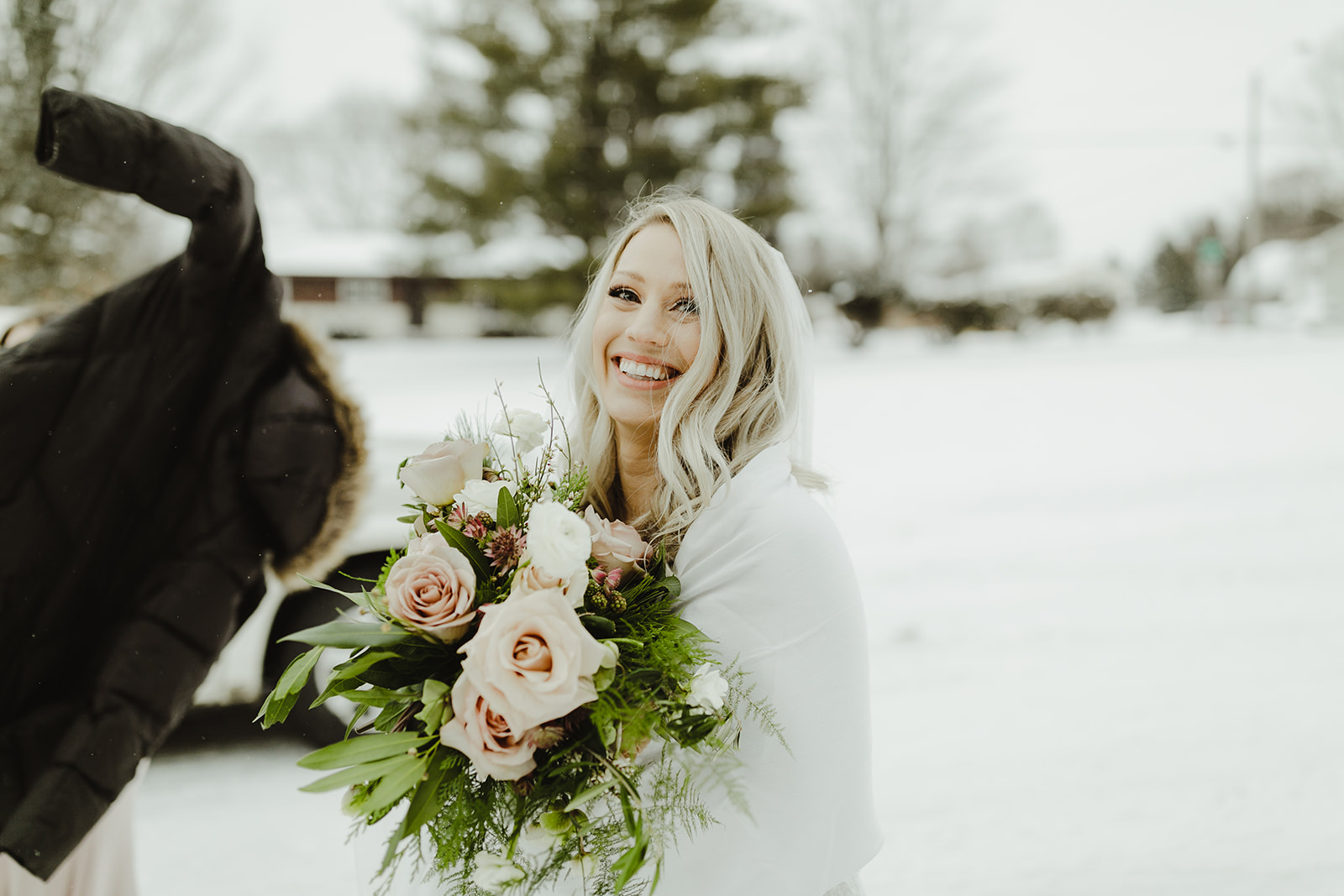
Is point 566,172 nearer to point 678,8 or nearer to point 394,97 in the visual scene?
point 678,8

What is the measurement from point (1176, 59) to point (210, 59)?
7.01m

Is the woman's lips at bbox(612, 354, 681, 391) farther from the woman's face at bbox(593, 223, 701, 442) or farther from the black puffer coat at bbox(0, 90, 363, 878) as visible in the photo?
the black puffer coat at bbox(0, 90, 363, 878)

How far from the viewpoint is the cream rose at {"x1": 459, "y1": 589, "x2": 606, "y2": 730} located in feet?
3.55

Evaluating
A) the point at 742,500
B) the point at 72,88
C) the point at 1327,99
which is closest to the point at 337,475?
the point at 742,500

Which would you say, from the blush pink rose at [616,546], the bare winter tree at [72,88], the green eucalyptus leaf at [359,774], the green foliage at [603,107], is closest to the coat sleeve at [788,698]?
the blush pink rose at [616,546]

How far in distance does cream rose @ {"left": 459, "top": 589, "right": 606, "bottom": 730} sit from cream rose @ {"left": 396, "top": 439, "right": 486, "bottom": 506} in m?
0.31

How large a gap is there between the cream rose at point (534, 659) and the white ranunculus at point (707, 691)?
147mm

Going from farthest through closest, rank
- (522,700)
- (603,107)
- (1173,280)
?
(1173,280) < (603,107) < (522,700)

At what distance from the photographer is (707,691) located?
1.20 metres

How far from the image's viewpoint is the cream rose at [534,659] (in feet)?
3.55

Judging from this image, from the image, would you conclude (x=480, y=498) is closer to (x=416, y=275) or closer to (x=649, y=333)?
(x=649, y=333)

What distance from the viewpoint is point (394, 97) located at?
14.0m

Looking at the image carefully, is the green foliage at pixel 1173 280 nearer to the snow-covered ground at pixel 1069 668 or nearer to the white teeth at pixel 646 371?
the snow-covered ground at pixel 1069 668

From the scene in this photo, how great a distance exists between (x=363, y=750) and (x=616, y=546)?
17.7 inches
